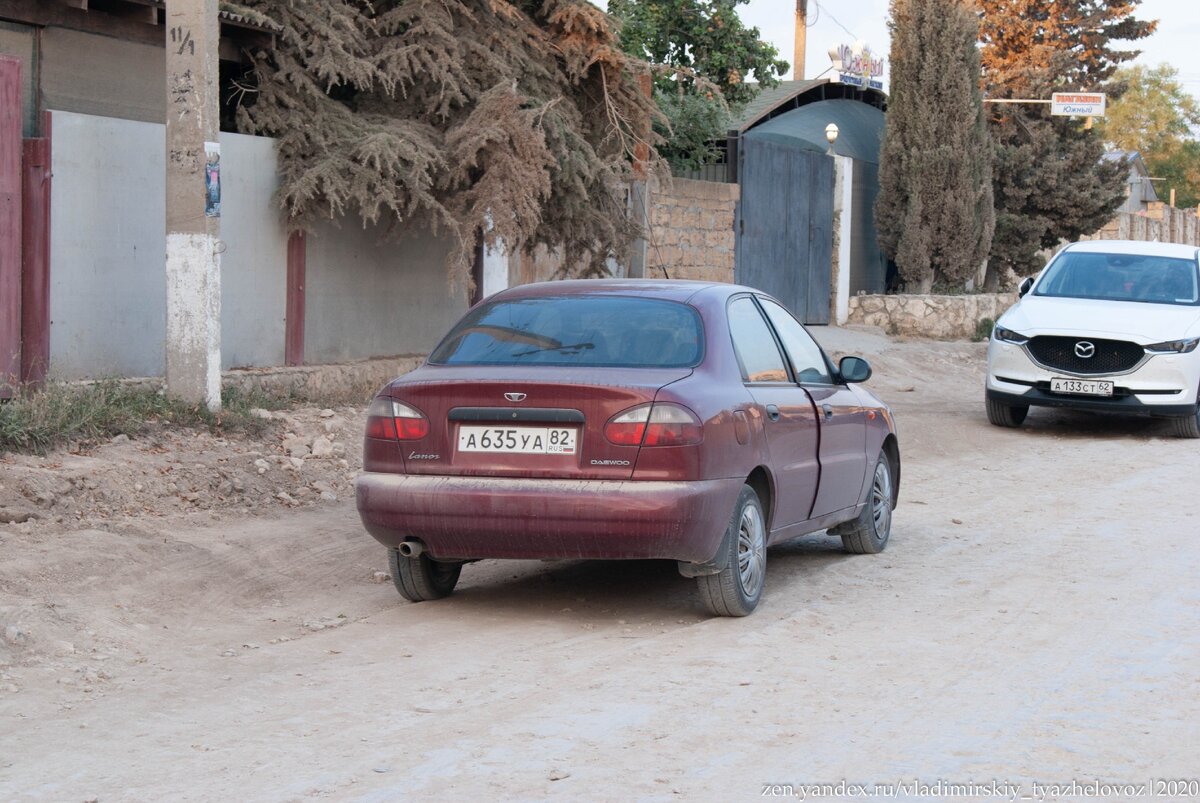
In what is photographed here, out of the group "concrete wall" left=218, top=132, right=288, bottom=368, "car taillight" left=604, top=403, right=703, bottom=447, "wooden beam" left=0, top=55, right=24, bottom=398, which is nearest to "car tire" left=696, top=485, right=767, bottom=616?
"car taillight" left=604, top=403, right=703, bottom=447

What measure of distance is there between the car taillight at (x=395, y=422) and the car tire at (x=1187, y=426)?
10296 millimetres

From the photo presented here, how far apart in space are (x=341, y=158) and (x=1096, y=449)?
7461mm

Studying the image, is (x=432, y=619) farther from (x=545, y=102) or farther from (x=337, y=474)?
(x=545, y=102)

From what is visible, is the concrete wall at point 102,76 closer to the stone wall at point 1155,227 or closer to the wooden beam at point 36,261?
the wooden beam at point 36,261


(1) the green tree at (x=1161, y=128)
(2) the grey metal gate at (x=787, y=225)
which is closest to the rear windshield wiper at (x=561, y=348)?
(2) the grey metal gate at (x=787, y=225)

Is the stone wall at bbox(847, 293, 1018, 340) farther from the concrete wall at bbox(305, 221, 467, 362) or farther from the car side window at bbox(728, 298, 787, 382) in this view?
the car side window at bbox(728, 298, 787, 382)

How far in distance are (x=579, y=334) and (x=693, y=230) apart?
13.1m

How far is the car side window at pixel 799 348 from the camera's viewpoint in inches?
300

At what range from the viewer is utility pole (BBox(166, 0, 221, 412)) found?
32.5 ft

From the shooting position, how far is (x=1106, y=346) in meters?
13.9

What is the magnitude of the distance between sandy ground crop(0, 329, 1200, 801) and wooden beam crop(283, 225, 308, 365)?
2519 millimetres

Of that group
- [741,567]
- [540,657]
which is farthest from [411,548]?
[741,567]

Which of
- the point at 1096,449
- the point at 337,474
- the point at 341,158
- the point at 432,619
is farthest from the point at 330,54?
the point at 1096,449

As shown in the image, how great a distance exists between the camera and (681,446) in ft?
20.1
